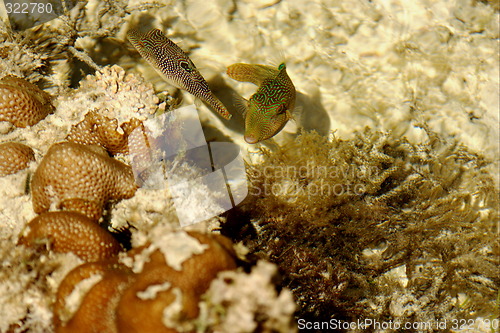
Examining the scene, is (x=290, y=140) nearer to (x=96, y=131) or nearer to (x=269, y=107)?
(x=269, y=107)

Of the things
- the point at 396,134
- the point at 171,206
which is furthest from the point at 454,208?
the point at 171,206

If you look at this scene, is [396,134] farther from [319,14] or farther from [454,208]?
[319,14]

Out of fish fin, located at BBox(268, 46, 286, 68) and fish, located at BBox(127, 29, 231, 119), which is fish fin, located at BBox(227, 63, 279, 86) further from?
fish, located at BBox(127, 29, 231, 119)

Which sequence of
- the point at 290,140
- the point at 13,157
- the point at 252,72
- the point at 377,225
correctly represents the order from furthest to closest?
the point at 290,140, the point at 377,225, the point at 252,72, the point at 13,157

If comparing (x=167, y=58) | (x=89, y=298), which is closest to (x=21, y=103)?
(x=167, y=58)

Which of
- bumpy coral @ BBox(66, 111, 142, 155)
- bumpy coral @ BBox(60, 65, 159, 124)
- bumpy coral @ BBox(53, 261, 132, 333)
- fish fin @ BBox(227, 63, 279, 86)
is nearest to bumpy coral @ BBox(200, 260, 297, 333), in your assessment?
bumpy coral @ BBox(53, 261, 132, 333)

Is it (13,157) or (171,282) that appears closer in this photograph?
(171,282)

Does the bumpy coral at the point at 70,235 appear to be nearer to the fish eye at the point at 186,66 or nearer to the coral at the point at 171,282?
the coral at the point at 171,282
